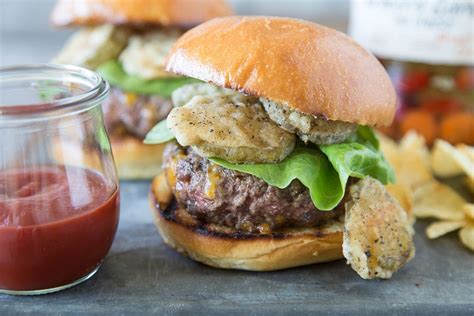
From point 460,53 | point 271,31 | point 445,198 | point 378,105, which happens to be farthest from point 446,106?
point 271,31

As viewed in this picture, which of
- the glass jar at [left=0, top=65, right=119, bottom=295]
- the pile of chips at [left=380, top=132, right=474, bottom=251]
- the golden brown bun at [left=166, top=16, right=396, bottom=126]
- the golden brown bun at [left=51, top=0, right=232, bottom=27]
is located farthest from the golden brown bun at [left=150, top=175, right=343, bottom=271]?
the golden brown bun at [left=51, top=0, right=232, bottom=27]

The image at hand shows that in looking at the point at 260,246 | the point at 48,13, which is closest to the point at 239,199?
the point at 260,246

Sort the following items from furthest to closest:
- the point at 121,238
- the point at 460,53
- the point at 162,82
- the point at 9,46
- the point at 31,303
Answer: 1. the point at 9,46
2. the point at 460,53
3. the point at 162,82
4. the point at 121,238
5. the point at 31,303

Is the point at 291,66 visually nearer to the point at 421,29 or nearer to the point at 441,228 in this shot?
the point at 441,228

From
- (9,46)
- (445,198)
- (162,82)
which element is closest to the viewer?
(445,198)

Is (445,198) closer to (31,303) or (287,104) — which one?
(287,104)

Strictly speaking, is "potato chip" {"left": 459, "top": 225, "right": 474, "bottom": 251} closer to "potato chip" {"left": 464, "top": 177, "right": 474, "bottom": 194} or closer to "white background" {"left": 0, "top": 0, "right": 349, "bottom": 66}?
"potato chip" {"left": 464, "top": 177, "right": 474, "bottom": 194}

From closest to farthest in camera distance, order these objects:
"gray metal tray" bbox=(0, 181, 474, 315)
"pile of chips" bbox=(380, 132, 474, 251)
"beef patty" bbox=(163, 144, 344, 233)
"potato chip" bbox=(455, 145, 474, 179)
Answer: "gray metal tray" bbox=(0, 181, 474, 315), "beef patty" bbox=(163, 144, 344, 233), "pile of chips" bbox=(380, 132, 474, 251), "potato chip" bbox=(455, 145, 474, 179)
